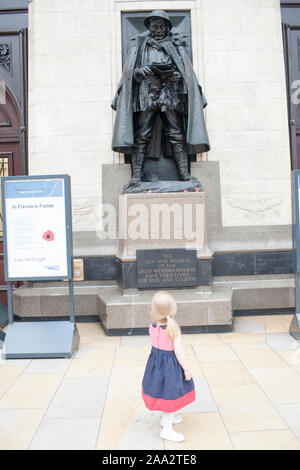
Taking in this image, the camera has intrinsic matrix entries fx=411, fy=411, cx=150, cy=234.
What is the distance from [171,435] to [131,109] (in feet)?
16.4

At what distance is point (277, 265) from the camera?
6.89 metres

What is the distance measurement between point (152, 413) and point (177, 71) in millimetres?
5158

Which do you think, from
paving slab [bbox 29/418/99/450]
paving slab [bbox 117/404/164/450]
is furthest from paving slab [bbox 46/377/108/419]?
paving slab [bbox 117/404/164/450]

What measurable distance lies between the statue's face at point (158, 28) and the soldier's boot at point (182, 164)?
1857 millimetres

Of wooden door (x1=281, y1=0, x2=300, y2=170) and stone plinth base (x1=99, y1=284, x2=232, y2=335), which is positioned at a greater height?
wooden door (x1=281, y1=0, x2=300, y2=170)

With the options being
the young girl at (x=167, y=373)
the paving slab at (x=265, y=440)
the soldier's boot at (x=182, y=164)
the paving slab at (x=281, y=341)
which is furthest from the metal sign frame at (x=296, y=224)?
the young girl at (x=167, y=373)

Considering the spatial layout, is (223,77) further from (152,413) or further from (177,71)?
(152,413)

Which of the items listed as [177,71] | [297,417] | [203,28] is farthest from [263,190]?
[297,417]

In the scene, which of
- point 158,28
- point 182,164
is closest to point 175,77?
point 158,28

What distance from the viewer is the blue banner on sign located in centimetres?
510

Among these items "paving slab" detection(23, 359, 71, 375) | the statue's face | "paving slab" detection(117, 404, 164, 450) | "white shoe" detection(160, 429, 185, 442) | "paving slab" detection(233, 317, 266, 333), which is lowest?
"paving slab" detection(117, 404, 164, 450)

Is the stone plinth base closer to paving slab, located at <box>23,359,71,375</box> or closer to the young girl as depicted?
paving slab, located at <box>23,359,71,375</box>

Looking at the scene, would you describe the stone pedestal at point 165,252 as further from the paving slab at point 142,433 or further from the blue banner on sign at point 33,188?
the paving slab at point 142,433

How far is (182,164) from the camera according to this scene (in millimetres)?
6742
